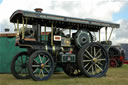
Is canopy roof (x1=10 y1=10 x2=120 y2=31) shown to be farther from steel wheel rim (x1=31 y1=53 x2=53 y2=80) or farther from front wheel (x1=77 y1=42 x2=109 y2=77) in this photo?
steel wheel rim (x1=31 y1=53 x2=53 y2=80)

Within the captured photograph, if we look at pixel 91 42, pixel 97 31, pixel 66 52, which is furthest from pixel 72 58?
pixel 97 31

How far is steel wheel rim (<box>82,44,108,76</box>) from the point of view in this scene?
11688 mm

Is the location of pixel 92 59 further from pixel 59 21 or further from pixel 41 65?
pixel 41 65

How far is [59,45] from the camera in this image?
11.6m

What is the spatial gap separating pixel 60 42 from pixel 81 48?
3.46 ft

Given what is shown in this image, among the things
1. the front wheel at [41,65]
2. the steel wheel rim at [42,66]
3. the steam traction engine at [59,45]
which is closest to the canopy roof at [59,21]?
the steam traction engine at [59,45]

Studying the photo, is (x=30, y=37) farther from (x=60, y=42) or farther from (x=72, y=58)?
(x=72, y=58)

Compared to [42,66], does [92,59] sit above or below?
above

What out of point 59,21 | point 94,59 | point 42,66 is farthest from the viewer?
point 94,59

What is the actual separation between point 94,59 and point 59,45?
186 cm

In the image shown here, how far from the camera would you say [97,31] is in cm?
1359

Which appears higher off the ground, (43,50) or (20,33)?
(20,33)

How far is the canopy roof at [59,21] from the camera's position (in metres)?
10.4

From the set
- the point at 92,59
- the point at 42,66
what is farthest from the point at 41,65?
the point at 92,59
